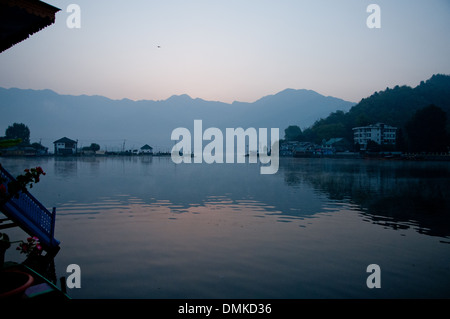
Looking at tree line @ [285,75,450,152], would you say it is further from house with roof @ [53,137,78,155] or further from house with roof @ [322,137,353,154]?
house with roof @ [53,137,78,155]

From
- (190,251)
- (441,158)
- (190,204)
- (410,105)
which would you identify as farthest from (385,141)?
(190,251)

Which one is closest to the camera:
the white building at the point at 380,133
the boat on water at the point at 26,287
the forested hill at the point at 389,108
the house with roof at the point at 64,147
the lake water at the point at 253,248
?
the boat on water at the point at 26,287

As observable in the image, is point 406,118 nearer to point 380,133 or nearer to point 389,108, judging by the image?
point 389,108

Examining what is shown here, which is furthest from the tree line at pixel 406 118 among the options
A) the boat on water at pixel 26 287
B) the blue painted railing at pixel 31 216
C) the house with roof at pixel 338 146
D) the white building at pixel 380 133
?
the boat on water at pixel 26 287

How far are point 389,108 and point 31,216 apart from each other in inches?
7387

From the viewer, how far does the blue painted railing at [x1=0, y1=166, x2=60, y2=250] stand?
9992 millimetres

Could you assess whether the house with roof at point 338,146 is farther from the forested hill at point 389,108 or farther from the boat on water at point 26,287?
the boat on water at point 26,287

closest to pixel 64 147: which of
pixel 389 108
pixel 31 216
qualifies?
pixel 31 216

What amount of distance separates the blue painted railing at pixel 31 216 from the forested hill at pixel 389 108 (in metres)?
157

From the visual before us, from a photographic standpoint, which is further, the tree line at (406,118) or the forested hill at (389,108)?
the forested hill at (389,108)

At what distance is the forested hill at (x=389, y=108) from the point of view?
518 ft

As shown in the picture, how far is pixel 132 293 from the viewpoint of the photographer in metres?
8.52

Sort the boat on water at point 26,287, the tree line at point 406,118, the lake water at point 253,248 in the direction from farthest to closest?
the tree line at point 406,118
the lake water at point 253,248
the boat on water at point 26,287

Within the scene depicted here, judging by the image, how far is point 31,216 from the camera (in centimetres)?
1058
